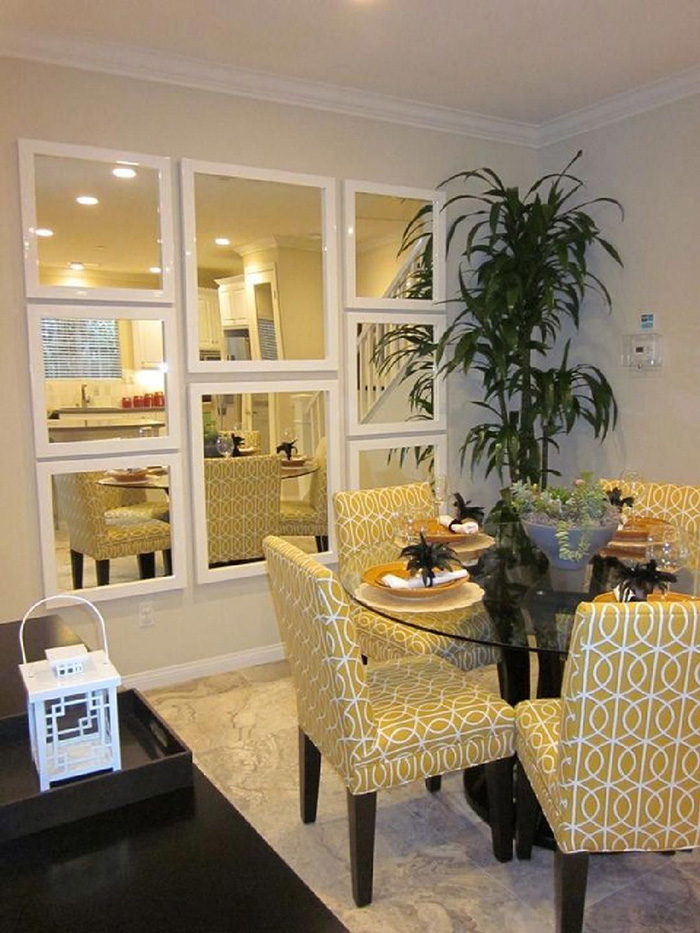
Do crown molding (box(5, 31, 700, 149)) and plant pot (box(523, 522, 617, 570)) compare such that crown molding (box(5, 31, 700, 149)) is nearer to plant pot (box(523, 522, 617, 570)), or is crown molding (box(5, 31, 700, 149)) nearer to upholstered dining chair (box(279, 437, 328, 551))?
upholstered dining chair (box(279, 437, 328, 551))

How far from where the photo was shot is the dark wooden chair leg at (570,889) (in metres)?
1.67

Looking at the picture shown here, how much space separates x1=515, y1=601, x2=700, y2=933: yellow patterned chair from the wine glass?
2203 millimetres

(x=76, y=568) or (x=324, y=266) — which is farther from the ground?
(x=324, y=266)

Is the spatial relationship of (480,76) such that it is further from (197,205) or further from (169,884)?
(169,884)

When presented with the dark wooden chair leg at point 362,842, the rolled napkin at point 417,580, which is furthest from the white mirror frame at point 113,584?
Answer: the dark wooden chair leg at point 362,842

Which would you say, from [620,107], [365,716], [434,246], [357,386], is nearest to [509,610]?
[365,716]

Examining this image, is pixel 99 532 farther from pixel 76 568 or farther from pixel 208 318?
pixel 208 318

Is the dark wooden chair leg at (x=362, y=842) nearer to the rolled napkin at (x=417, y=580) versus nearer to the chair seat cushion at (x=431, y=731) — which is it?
the chair seat cushion at (x=431, y=731)

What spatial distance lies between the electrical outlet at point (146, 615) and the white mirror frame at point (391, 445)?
3.71 ft

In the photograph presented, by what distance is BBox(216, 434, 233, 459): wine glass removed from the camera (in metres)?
3.49

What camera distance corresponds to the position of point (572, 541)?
223cm

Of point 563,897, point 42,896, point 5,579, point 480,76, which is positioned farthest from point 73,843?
point 480,76

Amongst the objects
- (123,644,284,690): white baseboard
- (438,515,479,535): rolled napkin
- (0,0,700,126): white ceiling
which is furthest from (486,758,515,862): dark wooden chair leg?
(0,0,700,126): white ceiling

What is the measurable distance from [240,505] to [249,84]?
191cm
